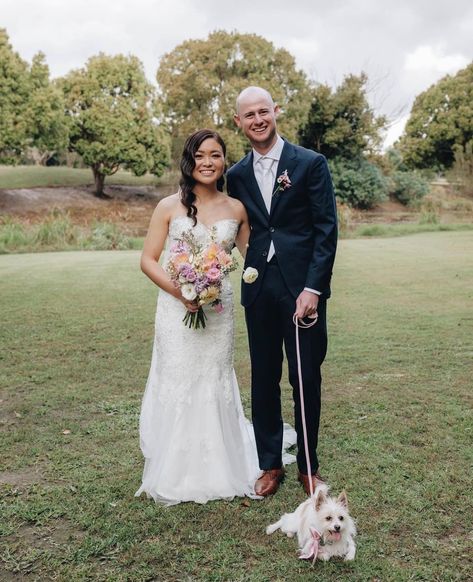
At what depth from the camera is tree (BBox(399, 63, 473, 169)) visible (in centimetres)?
4038

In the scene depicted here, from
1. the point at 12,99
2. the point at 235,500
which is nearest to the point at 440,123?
the point at 12,99

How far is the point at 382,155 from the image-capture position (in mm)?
36812

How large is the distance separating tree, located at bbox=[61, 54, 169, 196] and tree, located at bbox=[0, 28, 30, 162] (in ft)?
11.6

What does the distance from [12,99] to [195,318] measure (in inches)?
1184

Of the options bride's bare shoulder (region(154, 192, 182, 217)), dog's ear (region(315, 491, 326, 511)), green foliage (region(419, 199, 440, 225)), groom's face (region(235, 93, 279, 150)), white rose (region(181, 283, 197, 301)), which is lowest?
green foliage (region(419, 199, 440, 225))

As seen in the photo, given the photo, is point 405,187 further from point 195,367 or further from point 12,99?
point 195,367

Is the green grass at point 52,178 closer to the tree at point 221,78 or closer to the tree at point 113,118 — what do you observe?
the tree at point 113,118

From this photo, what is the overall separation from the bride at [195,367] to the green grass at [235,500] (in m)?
→ 0.18

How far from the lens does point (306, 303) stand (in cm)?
381

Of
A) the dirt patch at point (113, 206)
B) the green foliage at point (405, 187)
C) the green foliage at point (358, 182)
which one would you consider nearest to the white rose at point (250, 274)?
the dirt patch at point (113, 206)

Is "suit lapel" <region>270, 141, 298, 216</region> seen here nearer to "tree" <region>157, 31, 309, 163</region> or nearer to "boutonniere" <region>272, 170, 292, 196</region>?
"boutonniere" <region>272, 170, 292, 196</region>

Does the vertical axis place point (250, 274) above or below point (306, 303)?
above

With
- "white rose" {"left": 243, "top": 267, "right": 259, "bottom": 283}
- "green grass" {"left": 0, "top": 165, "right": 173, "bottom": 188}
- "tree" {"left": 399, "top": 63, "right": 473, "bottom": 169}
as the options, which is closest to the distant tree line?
"tree" {"left": 399, "top": 63, "right": 473, "bottom": 169}

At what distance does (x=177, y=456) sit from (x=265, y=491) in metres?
0.60
